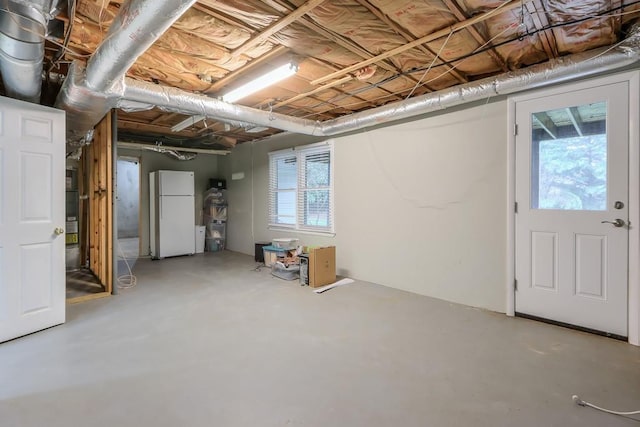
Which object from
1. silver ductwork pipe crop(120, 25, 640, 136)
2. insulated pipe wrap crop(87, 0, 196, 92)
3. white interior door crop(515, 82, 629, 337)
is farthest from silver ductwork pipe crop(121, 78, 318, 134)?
white interior door crop(515, 82, 629, 337)

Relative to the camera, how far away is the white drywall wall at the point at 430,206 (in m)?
3.36

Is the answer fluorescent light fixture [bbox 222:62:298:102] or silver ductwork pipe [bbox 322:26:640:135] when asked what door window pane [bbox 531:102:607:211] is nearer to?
silver ductwork pipe [bbox 322:26:640:135]

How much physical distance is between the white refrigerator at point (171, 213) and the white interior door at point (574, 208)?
5.99 m

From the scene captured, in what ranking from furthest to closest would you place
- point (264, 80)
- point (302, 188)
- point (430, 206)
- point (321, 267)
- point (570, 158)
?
point (302, 188) → point (321, 267) → point (430, 206) → point (264, 80) → point (570, 158)

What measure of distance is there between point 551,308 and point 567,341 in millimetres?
438

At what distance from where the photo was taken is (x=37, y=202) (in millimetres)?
2830

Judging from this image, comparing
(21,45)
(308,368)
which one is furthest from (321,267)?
(21,45)

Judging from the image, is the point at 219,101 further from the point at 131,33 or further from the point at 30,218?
the point at 30,218

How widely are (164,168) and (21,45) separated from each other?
521cm

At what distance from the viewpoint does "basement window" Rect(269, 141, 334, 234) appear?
17.1 feet

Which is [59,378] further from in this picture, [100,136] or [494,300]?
[494,300]

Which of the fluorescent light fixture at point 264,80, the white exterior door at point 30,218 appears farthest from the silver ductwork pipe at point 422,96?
the white exterior door at point 30,218

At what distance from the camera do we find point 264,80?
3096mm

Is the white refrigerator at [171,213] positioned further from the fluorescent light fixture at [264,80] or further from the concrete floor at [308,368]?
the fluorescent light fixture at [264,80]
